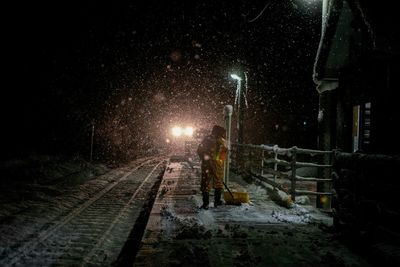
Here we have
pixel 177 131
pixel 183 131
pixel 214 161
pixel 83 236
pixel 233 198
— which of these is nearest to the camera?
pixel 83 236

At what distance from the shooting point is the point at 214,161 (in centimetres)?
913

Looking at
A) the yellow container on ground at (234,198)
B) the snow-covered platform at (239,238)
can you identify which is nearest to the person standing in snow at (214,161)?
the yellow container on ground at (234,198)

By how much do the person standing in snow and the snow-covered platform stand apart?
0.51 metres

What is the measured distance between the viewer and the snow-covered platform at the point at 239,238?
5250 millimetres

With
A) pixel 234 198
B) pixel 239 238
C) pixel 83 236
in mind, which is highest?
pixel 234 198

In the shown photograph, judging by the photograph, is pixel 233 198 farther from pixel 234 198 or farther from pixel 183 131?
pixel 183 131

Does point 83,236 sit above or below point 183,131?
below

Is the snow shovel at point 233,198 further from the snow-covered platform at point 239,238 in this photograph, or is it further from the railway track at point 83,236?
the railway track at point 83,236

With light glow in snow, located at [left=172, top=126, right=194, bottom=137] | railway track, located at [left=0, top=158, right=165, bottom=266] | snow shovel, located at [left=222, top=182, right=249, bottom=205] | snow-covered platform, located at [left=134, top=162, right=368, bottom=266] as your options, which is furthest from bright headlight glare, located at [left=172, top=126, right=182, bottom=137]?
snow shovel, located at [left=222, top=182, right=249, bottom=205]

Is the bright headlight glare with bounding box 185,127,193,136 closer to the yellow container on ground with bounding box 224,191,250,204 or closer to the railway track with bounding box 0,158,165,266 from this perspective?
the railway track with bounding box 0,158,165,266

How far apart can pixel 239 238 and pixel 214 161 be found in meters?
3.02

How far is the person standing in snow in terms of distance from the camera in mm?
9156

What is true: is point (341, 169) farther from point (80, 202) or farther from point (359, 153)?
point (80, 202)

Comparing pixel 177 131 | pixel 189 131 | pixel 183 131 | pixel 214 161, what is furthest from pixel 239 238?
pixel 177 131
